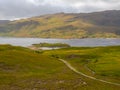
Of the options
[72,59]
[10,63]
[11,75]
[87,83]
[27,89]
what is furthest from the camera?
[72,59]

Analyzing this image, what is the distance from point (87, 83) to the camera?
241ft

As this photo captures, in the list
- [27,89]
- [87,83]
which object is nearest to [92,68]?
[87,83]

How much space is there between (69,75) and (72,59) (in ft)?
149

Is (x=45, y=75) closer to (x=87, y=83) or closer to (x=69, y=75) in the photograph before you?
(x=69, y=75)

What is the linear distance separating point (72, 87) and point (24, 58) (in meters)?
43.1

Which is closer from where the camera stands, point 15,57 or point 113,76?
point 113,76

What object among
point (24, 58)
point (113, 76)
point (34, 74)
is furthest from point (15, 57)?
point (113, 76)

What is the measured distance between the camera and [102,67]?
102 metres

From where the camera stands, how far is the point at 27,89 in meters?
68.3

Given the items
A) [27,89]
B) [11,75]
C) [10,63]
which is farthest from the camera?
[10,63]

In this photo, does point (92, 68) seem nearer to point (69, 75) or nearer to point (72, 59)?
Answer: point (69, 75)

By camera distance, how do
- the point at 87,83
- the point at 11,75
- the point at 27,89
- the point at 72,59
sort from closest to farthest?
the point at 27,89, the point at 87,83, the point at 11,75, the point at 72,59

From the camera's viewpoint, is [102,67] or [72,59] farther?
[72,59]

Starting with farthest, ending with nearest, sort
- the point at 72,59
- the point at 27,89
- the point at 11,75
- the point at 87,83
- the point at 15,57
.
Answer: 1. the point at 72,59
2. the point at 15,57
3. the point at 11,75
4. the point at 87,83
5. the point at 27,89
